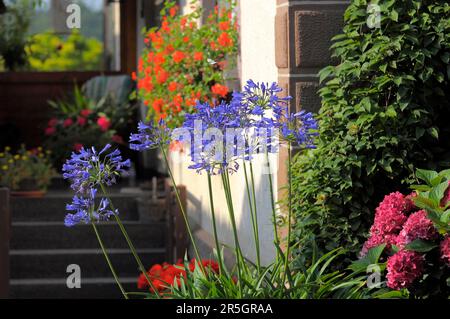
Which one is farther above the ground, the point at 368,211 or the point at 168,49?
the point at 168,49

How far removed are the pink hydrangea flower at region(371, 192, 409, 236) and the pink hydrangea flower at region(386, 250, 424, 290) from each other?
244mm

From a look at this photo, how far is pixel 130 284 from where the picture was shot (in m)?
8.48

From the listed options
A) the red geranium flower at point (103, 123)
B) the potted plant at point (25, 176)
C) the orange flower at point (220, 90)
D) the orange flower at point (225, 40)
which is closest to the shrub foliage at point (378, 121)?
the orange flower at point (220, 90)

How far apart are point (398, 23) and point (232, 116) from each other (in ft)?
3.85

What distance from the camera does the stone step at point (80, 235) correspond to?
8.95 metres

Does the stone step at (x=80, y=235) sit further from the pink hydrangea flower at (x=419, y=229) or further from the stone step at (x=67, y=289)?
the pink hydrangea flower at (x=419, y=229)

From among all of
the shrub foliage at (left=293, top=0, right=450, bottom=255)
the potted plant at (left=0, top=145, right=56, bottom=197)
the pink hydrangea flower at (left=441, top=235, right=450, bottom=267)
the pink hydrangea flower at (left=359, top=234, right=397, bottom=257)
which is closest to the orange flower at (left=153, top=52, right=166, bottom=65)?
the potted plant at (left=0, top=145, right=56, bottom=197)

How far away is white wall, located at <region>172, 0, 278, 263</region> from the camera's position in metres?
5.63

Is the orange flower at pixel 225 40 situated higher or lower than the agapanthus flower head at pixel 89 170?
higher

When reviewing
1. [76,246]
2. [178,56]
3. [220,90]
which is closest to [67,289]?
[76,246]

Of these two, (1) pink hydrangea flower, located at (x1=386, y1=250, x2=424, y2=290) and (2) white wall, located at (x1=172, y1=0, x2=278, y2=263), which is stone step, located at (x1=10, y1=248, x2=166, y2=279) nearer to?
(2) white wall, located at (x1=172, y1=0, x2=278, y2=263)

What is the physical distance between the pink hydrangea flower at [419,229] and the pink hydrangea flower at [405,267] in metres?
0.06
